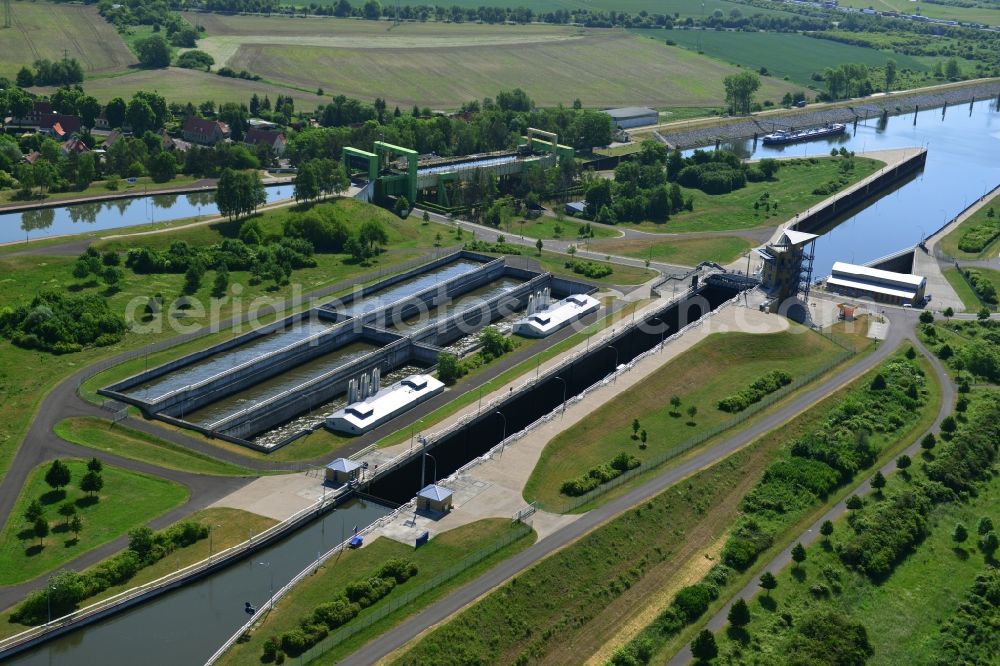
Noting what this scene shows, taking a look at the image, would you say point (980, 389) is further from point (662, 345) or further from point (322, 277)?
point (322, 277)

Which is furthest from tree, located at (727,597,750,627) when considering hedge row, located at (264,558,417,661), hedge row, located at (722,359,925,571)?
hedge row, located at (264,558,417,661)

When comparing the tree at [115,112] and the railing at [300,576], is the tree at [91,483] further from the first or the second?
the tree at [115,112]

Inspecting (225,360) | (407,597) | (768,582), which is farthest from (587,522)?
(225,360)

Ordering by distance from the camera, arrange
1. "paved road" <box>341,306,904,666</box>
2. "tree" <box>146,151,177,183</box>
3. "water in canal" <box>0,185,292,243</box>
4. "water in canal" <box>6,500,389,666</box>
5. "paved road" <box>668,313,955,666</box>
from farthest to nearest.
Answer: "tree" <box>146,151,177,183</box> → "water in canal" <box>0,185,292,243</box> → "paved road" <box>668,313,955,666</box> → "paved road" <box>341,306,904,666</box> → "water in canal" <box>6,500,389,666</box>

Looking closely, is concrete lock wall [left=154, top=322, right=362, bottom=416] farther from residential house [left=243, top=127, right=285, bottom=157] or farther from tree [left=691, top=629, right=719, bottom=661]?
residential house [left=243, top=127, right=285, bottom=157]

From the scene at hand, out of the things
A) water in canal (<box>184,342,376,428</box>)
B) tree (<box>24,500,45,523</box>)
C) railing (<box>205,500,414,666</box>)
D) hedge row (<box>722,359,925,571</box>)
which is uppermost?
tree (<box>24,500,45,523</box>)

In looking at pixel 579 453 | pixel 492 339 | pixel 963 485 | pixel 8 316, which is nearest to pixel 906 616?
pixel 963 485
